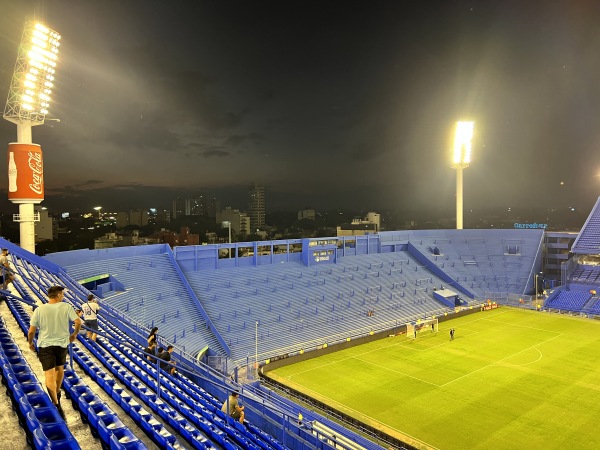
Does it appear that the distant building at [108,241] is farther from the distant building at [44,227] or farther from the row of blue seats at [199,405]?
the row of blue seats at [199,405]

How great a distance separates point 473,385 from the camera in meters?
26.3

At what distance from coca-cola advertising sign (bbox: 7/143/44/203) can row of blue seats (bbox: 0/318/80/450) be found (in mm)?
24176

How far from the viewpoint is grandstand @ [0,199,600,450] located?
755 cm

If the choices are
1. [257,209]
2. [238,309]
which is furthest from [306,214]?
[238,309]

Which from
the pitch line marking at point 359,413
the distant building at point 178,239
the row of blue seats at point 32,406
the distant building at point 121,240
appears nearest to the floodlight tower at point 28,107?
the pitch line marking at point 359,413

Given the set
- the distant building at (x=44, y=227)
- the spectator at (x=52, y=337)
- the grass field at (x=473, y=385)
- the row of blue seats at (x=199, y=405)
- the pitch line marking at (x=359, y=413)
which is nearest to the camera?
the spectator at (x=52, y=337)

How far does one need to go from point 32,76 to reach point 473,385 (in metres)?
33.8

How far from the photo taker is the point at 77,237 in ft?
280

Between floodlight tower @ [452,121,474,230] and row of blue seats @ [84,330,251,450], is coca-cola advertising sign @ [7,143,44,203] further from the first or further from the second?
floodlight tower @ [452,121,474,230]

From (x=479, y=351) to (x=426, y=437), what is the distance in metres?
14.9

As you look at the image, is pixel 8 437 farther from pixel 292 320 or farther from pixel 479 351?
pixel 479 351

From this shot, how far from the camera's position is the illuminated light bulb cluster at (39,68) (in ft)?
94.9

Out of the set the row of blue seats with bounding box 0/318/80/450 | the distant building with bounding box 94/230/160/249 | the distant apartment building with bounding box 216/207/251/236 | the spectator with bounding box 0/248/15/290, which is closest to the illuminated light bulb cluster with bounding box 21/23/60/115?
the spectator with bounding box 0/248/15/290

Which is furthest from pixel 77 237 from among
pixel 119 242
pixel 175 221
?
pixel 175 221
